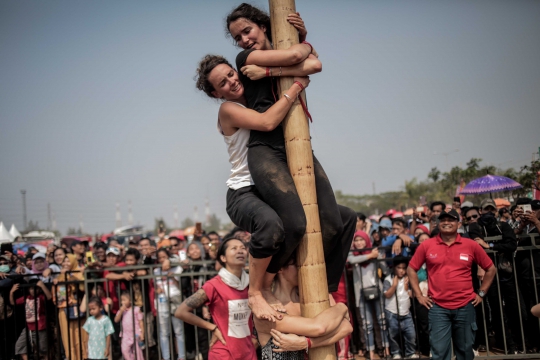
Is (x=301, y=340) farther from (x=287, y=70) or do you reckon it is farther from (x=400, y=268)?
(x=400, y=268)

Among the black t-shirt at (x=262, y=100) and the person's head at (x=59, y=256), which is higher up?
the black t-shirt at (x=262, y=100)

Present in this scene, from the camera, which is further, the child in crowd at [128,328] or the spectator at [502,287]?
the child in crowd at [128,328]

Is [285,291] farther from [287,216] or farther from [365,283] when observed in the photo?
[365,283]

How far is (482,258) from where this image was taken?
6.40 metres

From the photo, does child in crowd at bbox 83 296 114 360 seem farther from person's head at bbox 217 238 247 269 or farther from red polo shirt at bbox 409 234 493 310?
red polo shirt at bbox 409 234 493 310

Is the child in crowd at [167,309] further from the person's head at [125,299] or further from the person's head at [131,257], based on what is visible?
the person's head at [131,257]

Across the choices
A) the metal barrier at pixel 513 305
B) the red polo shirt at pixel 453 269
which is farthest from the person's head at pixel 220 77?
the metal barrier at pixel 513 305

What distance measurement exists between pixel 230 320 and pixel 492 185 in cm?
905

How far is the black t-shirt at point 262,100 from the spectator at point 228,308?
3131 millimetres

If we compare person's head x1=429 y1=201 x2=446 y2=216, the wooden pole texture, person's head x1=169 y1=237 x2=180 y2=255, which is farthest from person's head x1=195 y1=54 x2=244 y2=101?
person's head x1=169 y1=237 x2=180 y2=255

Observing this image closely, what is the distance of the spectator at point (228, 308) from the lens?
563 centimetres

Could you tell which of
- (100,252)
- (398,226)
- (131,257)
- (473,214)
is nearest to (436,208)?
(398,226)

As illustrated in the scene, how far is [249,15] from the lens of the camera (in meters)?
3.16

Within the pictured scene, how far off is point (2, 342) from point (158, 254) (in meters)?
2.82
